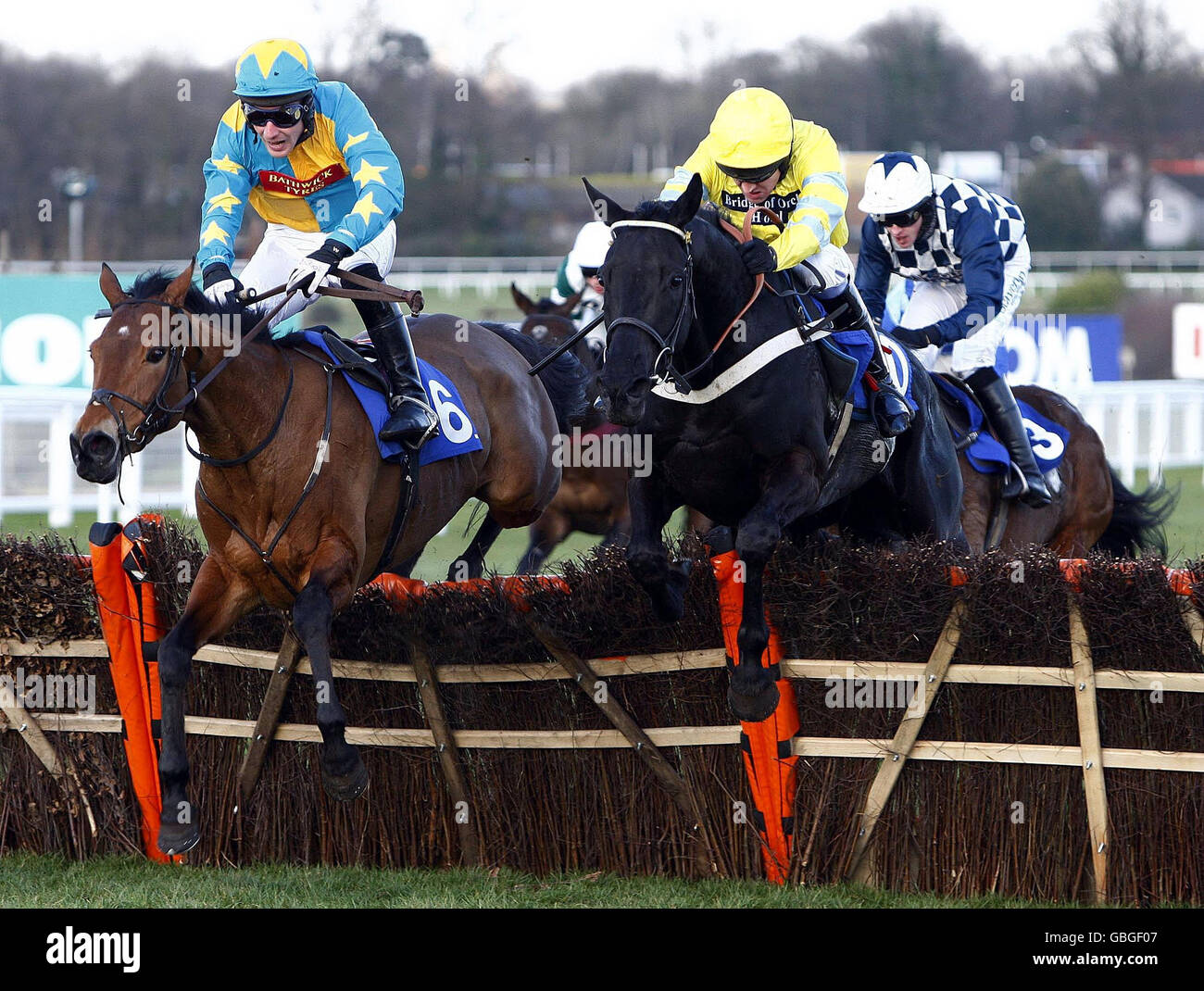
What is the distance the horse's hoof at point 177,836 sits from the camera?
13.3 ft

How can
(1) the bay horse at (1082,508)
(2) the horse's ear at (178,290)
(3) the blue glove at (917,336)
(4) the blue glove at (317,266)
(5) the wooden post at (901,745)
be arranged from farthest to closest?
(1) the bay horse at (1082,508)
(3) the blue glove at (917,336)
(4) the blue glove at (317,266)
(5) the wooden post at (901,745)
(2) the horse's ear at (178,290)

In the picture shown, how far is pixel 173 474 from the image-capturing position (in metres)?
11.6

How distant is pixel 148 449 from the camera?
11.5 meters

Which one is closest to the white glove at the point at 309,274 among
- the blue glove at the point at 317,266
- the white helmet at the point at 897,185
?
the blue glove at the point at 317,266

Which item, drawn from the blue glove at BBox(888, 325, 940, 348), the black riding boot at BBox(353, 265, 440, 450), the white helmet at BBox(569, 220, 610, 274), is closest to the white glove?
the black riding boot at BBox(353, 265, 440, 450)

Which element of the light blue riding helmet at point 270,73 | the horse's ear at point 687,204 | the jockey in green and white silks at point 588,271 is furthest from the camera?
the jockey in green and white silks at point 588,271

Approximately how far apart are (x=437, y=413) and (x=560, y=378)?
1.21m

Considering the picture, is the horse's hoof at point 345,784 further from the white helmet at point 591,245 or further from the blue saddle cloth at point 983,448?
the white helmet at point 591,245

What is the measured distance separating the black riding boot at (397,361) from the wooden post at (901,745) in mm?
1665

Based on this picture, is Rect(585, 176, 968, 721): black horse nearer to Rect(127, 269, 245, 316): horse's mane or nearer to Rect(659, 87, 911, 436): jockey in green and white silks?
Rect(659, 87, 911, 436): jockey in green and white silks

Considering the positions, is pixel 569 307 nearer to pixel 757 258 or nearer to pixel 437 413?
pixel 437 413

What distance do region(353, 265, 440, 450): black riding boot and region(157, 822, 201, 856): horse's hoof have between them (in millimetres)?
1306

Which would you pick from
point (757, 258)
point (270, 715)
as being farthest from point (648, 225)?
point (270, 715)
